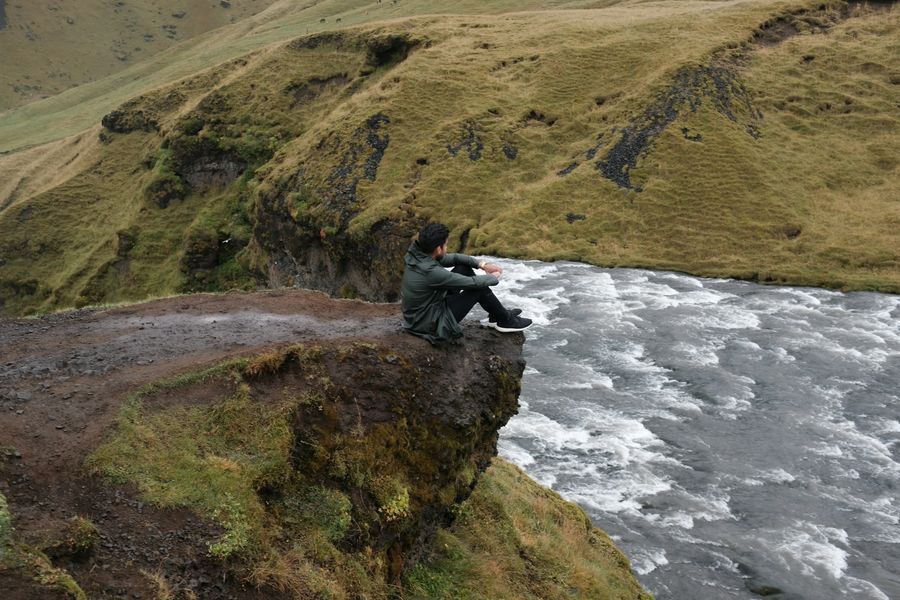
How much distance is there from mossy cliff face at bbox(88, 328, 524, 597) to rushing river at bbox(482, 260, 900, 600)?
9775mm

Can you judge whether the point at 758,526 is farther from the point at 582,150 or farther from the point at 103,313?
the point at 582,150

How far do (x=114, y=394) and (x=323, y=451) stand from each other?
342cm

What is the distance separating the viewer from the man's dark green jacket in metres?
13.5

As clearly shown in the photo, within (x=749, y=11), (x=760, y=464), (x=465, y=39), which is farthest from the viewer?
(x=465, y=39)

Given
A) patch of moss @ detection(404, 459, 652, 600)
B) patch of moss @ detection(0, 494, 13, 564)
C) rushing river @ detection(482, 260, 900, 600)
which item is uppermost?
patch of moss @ detection(0, 494, 13, 564)

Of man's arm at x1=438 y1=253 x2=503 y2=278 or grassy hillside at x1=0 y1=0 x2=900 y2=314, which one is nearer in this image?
man's arm at x1=438 y1=253 x2=503 y2=278

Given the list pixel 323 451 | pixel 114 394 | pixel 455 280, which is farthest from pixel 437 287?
pixel 114 394

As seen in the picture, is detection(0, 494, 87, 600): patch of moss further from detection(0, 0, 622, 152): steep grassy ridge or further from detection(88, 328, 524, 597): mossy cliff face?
detection(0, 0, 622, 152): steep grassy ridge

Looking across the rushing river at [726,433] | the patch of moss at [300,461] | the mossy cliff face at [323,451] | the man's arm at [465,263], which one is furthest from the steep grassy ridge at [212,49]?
the patch of moss at [300,461]

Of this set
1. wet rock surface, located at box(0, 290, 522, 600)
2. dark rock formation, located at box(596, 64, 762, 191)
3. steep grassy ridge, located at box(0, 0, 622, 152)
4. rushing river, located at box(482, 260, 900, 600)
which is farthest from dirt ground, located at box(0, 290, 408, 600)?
steep grassy ridge, located at box(0, 0, 622, 152)

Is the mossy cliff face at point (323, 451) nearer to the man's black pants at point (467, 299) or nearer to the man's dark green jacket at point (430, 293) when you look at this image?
the man's dark green jacket at point (430, 293)

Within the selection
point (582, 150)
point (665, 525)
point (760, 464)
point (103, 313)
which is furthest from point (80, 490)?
point (582, 150)

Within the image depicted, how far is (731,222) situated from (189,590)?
51.2 m

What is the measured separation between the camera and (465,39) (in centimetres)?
8094
